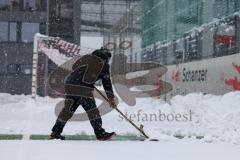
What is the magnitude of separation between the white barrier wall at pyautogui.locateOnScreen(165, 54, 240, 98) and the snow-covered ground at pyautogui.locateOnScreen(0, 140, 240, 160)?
535 cm

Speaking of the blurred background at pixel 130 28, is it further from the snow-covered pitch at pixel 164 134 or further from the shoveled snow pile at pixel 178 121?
the snow-covered pitch at pixel 164 134

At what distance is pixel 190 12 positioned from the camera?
17078 millimetres

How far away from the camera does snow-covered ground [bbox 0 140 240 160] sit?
680cm

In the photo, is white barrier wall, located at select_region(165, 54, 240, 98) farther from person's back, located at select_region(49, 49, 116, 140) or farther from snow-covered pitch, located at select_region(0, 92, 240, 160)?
person's back, located at select_region(49, 49, 116, 140)

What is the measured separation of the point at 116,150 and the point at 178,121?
6110 millimetres

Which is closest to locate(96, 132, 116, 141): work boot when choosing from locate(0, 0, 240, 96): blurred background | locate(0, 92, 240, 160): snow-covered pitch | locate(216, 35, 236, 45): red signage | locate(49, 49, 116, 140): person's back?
locate(49, 49, 116, 140): person's back

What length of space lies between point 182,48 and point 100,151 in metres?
10.7

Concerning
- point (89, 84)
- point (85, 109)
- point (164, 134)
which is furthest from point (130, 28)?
point (85, 109)

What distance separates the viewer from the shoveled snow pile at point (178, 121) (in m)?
10.5

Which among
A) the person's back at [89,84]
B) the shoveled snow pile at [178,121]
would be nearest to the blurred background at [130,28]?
the shoveled snow pile at [178,121]

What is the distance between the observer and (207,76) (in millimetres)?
15617

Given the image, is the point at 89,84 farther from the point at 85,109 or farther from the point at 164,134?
the point at 164,134

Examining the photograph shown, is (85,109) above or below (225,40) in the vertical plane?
below

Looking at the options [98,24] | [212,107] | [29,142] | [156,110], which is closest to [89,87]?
[29,142]
